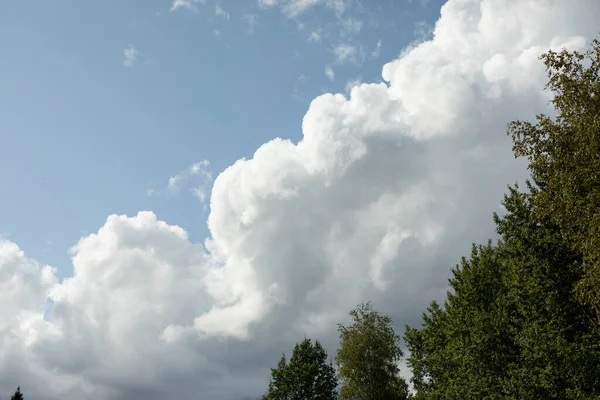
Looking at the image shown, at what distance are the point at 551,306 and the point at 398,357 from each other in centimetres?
4933

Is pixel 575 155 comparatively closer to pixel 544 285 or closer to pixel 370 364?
pixel 544 285

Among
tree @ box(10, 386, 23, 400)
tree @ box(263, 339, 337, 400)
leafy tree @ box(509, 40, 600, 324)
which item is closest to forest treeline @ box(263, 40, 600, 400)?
leafy tree @ box(509, 40, 600, 324)

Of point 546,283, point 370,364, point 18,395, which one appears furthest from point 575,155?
point 18,395

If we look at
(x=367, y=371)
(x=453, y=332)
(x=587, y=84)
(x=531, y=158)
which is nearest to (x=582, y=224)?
(x=531, y=158)

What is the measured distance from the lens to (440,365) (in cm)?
5219

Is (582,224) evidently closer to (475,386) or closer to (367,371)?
(475,386)

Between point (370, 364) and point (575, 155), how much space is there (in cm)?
5991

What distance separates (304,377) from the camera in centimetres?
8319

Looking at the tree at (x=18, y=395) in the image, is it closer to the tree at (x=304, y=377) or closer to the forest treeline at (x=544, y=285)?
the tree at (x=304, y=377)

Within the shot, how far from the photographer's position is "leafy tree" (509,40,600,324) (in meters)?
25.4

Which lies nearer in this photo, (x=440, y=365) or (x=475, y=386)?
(x=475, y=386)

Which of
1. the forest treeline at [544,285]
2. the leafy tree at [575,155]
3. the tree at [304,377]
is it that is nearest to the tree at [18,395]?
the tree at [304,377]

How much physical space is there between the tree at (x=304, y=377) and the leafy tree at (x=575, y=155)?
200 feet

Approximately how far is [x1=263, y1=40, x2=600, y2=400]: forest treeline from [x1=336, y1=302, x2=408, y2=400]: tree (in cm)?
1979
